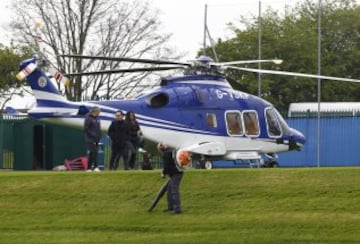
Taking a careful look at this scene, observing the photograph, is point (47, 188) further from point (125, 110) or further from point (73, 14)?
point (73, 14)

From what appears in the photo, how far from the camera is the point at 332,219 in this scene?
2198 cm

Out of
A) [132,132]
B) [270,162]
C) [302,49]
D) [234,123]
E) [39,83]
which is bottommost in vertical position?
[270,162]

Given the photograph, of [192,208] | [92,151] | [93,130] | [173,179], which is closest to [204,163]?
[92,151]

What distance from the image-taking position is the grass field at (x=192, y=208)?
21.6m

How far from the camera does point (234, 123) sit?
34.0m

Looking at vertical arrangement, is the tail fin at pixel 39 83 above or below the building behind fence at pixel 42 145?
above

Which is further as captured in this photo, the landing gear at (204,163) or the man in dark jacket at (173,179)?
the landing gear at (204,163)

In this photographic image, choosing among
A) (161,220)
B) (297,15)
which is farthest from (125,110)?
(297,15)

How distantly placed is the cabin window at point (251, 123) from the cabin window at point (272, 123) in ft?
1.48

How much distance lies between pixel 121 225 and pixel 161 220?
0.83m

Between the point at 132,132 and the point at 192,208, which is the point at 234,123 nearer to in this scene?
the point at 132,132

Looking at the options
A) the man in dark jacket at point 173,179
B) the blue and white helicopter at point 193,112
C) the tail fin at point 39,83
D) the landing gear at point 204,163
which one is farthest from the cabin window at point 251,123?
the man in dark jacket at point 173,179

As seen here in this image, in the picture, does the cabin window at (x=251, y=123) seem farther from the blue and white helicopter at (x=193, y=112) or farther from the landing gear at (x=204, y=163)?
the landing gear at (x=204, y=163)

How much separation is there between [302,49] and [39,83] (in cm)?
3798
